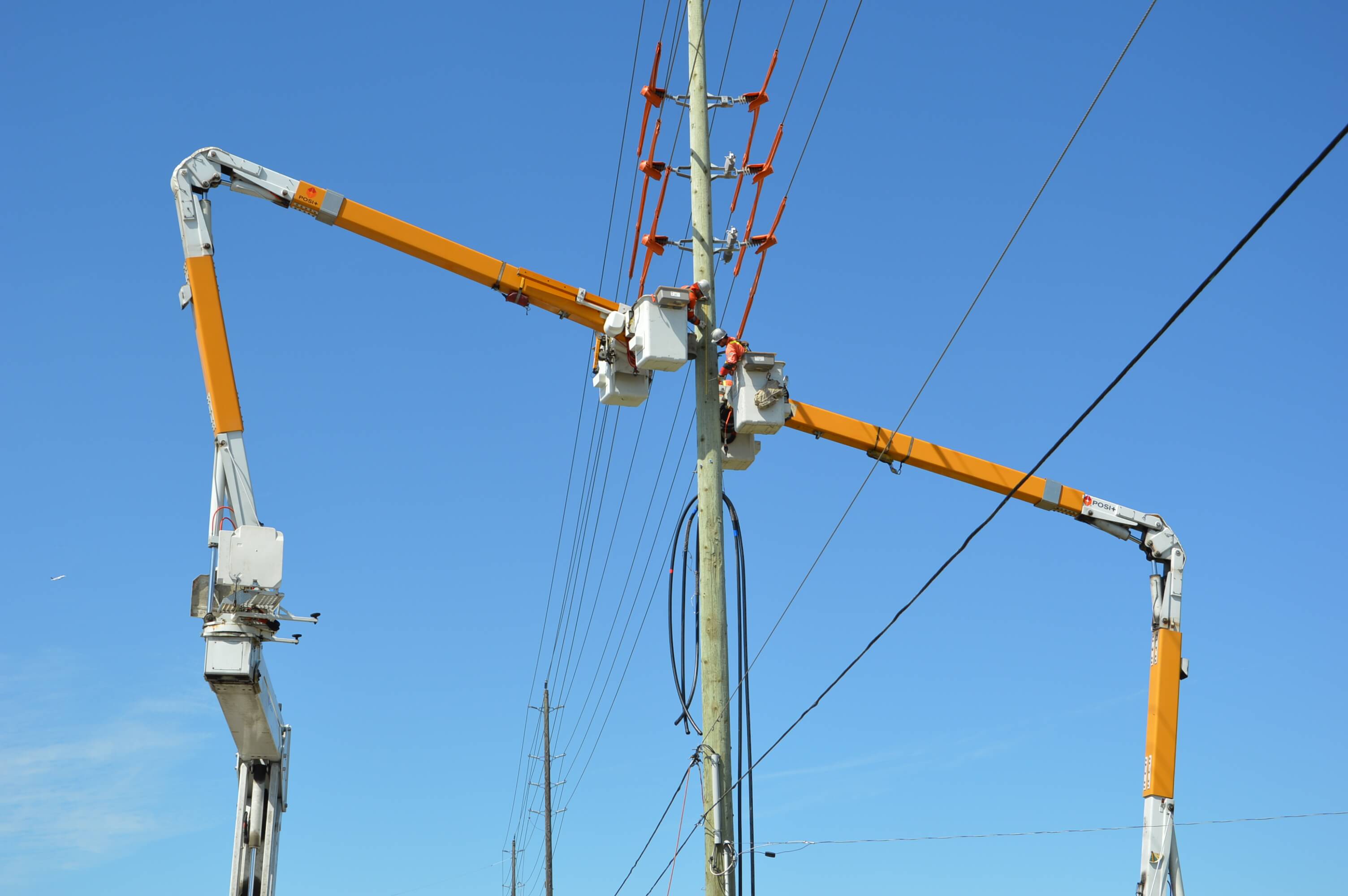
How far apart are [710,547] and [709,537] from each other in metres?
0.10

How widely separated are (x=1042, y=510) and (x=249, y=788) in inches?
441

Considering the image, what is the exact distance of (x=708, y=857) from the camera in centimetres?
1288

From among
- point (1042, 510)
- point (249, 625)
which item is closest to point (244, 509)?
point (249, 625)

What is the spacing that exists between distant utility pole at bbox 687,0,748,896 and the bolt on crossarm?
1.96 meters

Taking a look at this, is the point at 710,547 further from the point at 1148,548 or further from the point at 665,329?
the point at 1148,548

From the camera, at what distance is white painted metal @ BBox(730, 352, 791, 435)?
1429cm

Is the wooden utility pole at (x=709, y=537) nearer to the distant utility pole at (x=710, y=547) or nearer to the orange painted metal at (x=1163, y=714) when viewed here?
the distant utility pole at (x=710, y=547)

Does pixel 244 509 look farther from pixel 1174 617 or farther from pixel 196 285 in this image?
pixel 1174 617

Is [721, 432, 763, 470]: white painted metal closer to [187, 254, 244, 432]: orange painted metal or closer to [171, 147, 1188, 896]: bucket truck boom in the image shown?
[171, 147, 1188, 896]: bucket truck boom

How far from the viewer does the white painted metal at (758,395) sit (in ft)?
46.9

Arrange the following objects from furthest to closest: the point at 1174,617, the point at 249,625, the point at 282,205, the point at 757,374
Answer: the point at 1174,617 < the point at 282,205 < the point at 757,374 < the point at 249,625

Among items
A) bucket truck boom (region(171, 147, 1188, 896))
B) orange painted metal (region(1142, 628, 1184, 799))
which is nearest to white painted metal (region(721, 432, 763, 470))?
bucket truck boom (region(171, 147, 1188, 896))

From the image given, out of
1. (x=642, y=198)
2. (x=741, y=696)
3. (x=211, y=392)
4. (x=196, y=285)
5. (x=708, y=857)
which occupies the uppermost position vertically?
(x=642, y=198)

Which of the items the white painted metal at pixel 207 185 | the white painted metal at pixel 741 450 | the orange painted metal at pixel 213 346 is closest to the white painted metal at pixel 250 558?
the orange painted metal at pixel 213 346
